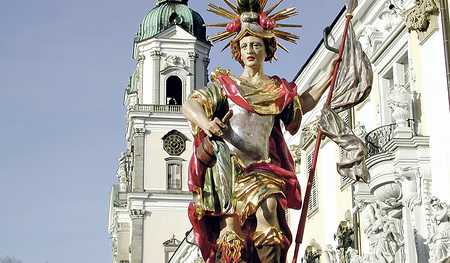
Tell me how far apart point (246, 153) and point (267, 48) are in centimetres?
89

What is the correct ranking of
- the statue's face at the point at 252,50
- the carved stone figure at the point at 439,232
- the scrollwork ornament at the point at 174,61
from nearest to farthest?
the statue's face at the point at 252,50 → the carved stone figure at the point at 439,232 → the scrollwork ornament at the point at 174,61

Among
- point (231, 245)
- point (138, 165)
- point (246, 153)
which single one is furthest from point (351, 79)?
point (138, 165)

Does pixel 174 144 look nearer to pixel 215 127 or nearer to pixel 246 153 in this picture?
pixel 246 153

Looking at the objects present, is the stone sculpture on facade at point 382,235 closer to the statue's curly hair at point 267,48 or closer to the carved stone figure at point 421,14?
the carved stone figure at point 421,14

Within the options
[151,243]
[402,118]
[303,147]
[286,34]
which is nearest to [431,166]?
[402,118]

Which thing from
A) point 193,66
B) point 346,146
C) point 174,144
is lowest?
point 346,146

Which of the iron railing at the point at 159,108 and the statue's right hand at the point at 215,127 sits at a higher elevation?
the iron railing at the point at 159,108

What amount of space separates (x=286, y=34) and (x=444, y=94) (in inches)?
430

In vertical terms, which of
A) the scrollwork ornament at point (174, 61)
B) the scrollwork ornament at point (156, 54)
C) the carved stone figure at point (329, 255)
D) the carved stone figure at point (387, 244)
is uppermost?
the scrollwork ornament at point (156, 54)

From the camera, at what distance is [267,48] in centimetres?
742

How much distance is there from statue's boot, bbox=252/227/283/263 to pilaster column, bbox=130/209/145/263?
47.4 metres

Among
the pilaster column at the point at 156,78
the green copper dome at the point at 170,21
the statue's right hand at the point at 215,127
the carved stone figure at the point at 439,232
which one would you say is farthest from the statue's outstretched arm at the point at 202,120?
the green copper dome at the point at 170,21

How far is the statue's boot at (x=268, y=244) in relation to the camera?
6758mm

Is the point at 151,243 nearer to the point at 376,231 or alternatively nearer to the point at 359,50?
the point at 376,231
